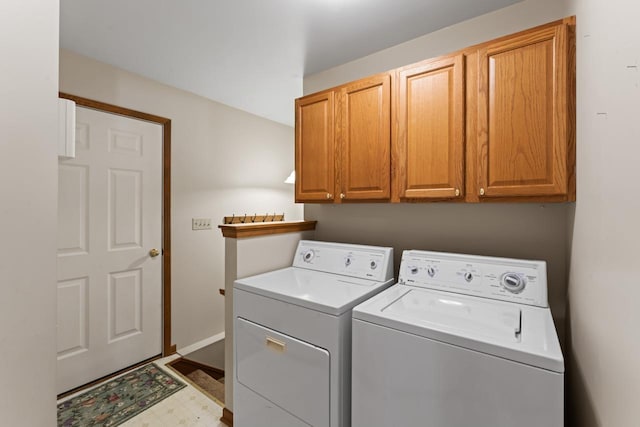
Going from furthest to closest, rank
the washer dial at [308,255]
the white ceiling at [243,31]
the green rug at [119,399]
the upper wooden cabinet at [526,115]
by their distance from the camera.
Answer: the washer dial at [308,255] < the green rug at [119,399] < the white ceiling at [243,31] < the upper wooden cabinet at [526,115]

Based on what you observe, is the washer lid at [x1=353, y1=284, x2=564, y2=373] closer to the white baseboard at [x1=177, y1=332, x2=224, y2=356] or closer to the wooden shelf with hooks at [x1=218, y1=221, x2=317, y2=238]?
the wooden shelf with hooks at [x1=218, y1=221, x2=317, y2=238]

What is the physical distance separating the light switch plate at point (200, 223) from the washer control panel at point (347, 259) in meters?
1.33

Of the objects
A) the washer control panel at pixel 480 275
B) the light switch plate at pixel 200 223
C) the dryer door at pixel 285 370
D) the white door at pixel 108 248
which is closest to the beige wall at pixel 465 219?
the washer control panel at pixel 480 275

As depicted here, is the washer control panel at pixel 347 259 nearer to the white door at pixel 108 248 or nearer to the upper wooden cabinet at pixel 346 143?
the upper wooden cabinet at pixel 346 143

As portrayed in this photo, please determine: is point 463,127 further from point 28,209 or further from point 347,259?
point 28,209

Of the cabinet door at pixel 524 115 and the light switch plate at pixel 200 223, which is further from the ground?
the cabinet door at pixel 524 115

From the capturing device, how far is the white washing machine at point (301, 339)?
120 centimetres

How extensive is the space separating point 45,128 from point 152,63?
1.60m

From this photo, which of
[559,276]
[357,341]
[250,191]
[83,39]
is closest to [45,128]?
[357,341]

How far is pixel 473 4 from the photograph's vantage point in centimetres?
151

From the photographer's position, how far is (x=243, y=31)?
179 cm

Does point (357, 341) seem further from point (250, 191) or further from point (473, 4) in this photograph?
point (250, 191)

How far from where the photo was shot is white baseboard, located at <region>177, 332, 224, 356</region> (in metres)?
2.64

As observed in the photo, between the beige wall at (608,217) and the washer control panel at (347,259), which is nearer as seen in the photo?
the beige wall at (608,217)
